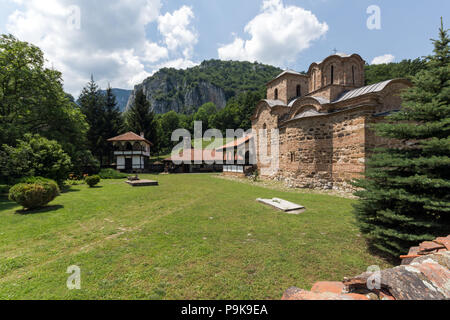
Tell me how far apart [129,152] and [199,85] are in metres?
87.3

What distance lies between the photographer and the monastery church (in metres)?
10.8

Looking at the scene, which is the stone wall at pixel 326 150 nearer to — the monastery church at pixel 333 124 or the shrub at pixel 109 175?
the monastery church at pixel 333 124

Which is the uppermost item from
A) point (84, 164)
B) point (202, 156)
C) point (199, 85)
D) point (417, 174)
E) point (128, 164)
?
point (199, 85)

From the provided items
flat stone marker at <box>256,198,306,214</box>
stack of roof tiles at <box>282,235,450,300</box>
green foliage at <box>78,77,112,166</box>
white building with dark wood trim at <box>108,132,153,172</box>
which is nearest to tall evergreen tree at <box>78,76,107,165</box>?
green foliage at <box>78,77,112,166</box>

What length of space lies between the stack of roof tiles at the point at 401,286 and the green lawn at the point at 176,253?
3.16 feet

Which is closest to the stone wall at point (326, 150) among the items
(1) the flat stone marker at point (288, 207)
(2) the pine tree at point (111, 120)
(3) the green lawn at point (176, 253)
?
(1) the flat stone marker at point (288, 207)

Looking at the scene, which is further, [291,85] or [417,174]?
[291,85]

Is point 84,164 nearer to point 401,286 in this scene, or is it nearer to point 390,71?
point 401,286

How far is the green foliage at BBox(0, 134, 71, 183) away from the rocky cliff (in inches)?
3616

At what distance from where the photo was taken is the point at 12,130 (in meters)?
12.9

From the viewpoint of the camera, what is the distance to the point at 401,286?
1.87 m

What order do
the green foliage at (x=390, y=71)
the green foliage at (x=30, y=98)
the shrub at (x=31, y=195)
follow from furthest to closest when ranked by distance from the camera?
the green foliage at (x=390, y=71), the green foliage at (x=30, y=98), the shrub at (x=31, y=195)

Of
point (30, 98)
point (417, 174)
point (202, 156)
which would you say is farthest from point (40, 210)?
point (202, 156)

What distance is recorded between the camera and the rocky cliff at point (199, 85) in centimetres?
10523
